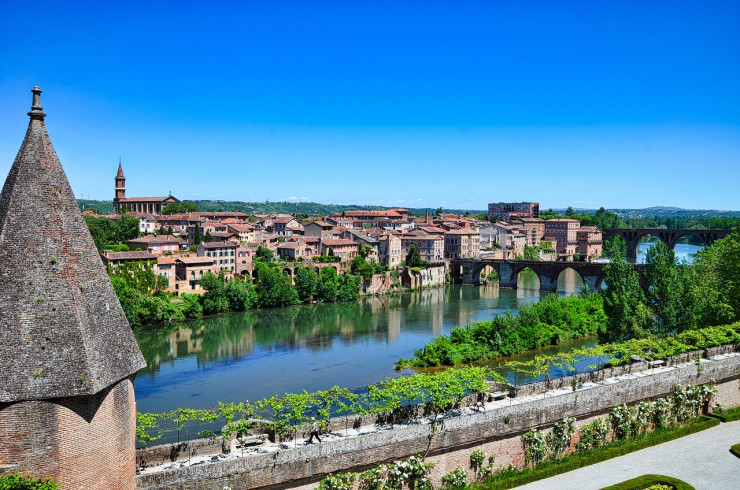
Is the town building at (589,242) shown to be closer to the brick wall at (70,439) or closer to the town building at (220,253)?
the town building at (220,253)

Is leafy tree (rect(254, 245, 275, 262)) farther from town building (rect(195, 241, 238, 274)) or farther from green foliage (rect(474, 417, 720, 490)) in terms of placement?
green foliage (rect(474, 417, 720, 490))

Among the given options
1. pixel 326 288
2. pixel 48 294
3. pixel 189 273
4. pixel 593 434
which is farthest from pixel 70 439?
pixel 326 288

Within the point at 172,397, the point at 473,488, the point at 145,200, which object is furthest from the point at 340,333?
the point at 145,200

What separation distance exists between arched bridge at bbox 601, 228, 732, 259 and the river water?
6139 centimetres

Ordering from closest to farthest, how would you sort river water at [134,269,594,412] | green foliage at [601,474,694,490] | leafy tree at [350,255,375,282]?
green foliage at [601,474,694,490], river water at [134,269,594,412], leafy tree at [350,255,375,282]

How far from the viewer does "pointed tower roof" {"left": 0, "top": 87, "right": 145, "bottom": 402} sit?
976cm

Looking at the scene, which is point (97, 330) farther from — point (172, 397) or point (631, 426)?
point (172, 397)

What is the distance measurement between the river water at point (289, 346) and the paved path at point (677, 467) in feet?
40.4

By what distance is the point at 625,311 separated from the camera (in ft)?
99.2

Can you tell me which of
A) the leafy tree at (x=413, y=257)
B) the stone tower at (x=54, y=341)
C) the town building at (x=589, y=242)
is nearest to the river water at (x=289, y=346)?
the leafy tree at (x=413, y=257)

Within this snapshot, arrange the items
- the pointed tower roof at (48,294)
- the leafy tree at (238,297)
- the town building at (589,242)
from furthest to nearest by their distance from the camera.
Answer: the town building at (589,242) < the leafy tree at (238,297) < the pointed tower roof at (48,294)

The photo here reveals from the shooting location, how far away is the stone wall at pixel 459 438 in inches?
535

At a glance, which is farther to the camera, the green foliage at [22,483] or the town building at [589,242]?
the town building at [589,242]

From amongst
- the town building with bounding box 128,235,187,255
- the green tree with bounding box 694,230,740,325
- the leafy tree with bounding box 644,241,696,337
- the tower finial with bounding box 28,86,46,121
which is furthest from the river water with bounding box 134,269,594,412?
the tower finial with bounding box 28,86,46,121
